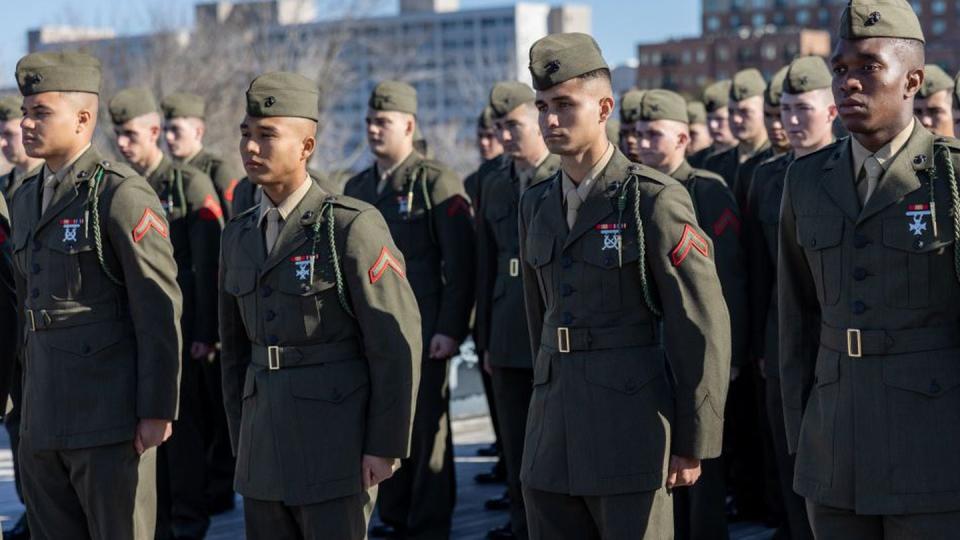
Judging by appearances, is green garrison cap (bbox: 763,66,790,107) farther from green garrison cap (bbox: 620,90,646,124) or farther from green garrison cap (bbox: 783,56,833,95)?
green garrison cap (bbox: 783,56,833,95)

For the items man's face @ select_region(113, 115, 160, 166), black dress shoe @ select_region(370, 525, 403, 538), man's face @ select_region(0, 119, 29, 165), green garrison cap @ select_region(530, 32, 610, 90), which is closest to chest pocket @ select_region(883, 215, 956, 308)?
green garrison cap @ select_region(530, 32, 610, 90)

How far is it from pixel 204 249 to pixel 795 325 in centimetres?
433

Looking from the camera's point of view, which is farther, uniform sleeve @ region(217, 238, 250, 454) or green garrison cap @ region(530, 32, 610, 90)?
uniform sleeve @ region(217, 238, 250, 454)

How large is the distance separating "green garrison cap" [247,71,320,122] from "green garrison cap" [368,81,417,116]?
3.03 metres

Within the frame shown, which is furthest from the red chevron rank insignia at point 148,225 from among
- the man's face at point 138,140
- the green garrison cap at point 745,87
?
the green garrison cap at point 745,87

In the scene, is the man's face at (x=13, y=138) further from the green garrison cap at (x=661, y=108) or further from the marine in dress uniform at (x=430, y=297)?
the green garrison cap at (x=661, y=108)

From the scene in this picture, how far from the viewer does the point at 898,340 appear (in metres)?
4.16

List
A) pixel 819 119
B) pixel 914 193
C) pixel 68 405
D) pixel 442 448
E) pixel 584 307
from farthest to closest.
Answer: pixel 442 448
pixel 819 119
pixel 68 405
pixel 584 307
pixel 914 193

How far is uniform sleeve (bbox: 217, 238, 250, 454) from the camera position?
17.5 feet

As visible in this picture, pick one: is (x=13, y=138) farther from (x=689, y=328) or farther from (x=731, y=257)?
(x=689, y=328)

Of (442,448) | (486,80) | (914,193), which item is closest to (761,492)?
(442,448)

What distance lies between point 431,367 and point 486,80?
85.2 meters

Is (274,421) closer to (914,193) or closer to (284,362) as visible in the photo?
(284,362)

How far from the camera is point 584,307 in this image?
477cm
